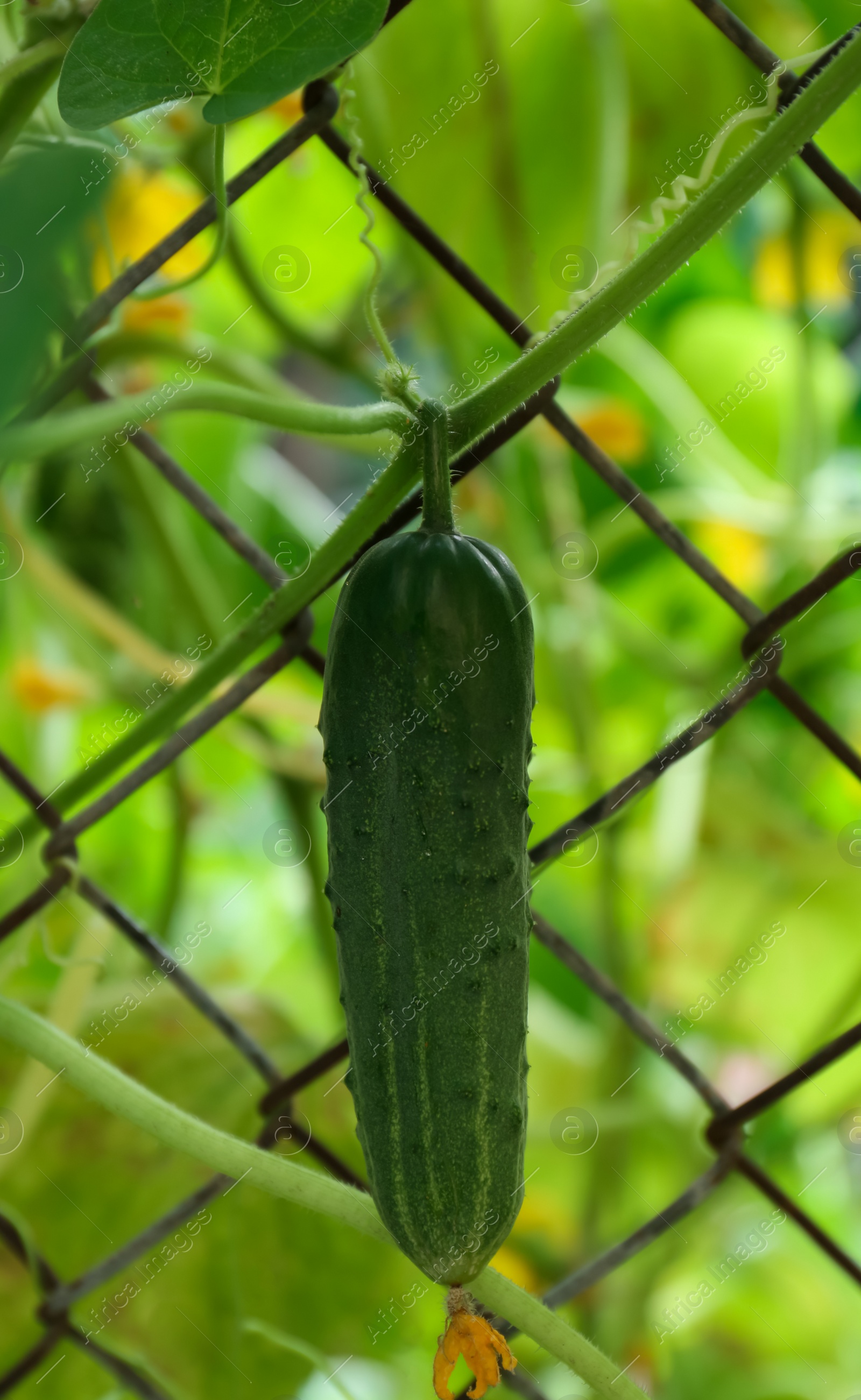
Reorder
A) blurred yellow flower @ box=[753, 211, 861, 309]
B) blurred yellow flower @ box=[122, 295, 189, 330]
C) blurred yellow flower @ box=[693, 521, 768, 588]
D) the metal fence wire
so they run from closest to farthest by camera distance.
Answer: the metal fence wire < blurred yellow flower @ box=[122, 295, 189, 330] < blurred yellow flower @ box=[753, 211, 861, 309] < blurred yellow flower @ box=[693, 521, 768, 588]

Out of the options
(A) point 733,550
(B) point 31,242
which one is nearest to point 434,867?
(B) point 31,242

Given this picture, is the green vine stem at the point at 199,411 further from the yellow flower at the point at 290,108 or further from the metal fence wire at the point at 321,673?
the yellow flower at the point at 290,108

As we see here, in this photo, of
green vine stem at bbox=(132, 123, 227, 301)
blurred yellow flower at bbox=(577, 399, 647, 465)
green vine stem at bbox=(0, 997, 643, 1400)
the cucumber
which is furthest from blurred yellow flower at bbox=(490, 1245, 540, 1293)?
green vine stem at bbox=(132, 123, 227, 301)

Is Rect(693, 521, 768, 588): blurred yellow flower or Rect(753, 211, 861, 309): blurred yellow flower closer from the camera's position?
Rect(753, 211, 861, 309): blurred yellow flower

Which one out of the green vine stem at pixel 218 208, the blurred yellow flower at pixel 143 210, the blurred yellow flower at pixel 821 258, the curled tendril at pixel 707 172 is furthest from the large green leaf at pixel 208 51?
the blurred yellow flower at pixel 821 258

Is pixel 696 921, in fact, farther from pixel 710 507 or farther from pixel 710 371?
pixel 710 371

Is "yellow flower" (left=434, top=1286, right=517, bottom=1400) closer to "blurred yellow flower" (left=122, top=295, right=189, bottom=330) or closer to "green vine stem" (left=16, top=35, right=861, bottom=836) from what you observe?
"green vine stem" (left=16, top=35, right=861, bottom=836)

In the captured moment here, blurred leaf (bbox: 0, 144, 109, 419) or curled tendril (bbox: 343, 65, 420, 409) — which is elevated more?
blurred leaf (bbox: 0, 144, 109, 419)
